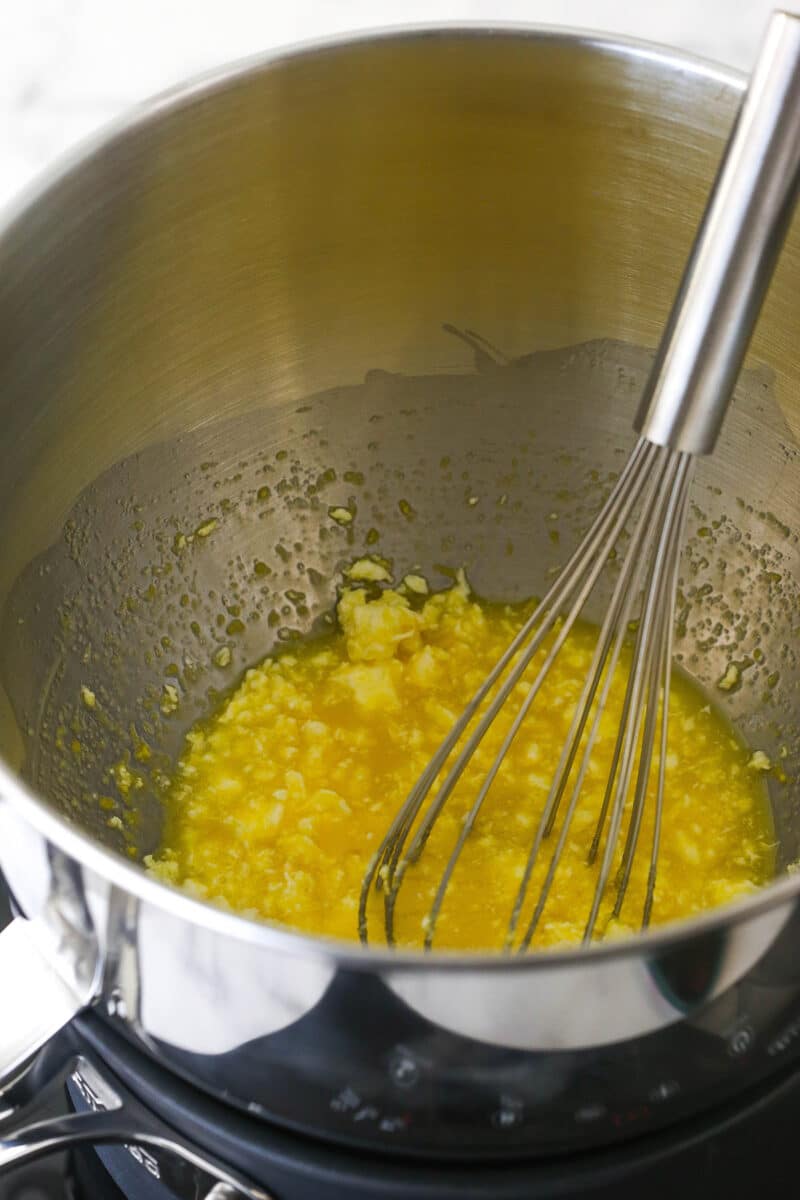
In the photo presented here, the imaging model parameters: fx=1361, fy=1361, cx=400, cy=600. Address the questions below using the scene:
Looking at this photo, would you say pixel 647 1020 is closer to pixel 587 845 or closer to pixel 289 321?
pixel 587 845

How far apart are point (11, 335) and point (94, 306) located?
0.07m

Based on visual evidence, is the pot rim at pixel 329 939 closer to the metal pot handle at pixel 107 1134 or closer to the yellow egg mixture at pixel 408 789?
the metal pot handle at pixel 107 1134

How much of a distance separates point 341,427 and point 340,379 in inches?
1.4

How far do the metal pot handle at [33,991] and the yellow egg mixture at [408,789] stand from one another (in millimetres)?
233

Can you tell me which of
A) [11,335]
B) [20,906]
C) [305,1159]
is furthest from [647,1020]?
[11,335]

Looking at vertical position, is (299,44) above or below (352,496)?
above

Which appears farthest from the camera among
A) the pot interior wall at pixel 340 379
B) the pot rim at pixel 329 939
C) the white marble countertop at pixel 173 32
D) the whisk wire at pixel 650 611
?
the white marble countertop at pixel 173 32

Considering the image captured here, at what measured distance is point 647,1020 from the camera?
19.4 inches

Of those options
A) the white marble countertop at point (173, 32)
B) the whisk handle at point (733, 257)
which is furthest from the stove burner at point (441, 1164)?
the white marble countertop at point (173, 32)

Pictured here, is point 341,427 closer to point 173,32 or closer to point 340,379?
point 340,379

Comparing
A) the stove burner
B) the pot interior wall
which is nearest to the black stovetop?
the stove burner

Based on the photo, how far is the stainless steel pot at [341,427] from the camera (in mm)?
552

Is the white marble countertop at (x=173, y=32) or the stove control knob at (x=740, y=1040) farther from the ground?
the white marble countertop at (x=173, y=32)

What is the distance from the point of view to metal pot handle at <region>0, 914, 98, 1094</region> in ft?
1.84
